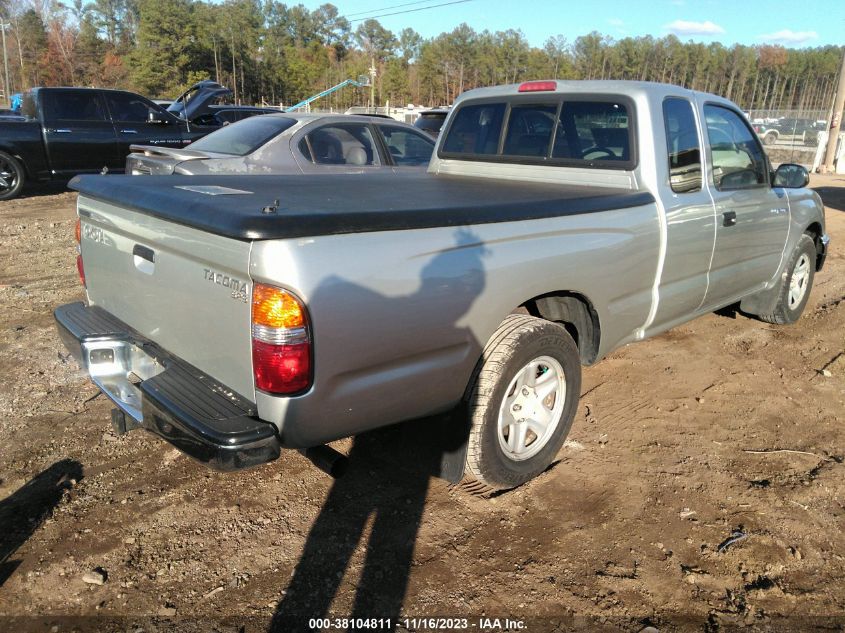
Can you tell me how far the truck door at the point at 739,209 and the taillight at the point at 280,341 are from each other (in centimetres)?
308

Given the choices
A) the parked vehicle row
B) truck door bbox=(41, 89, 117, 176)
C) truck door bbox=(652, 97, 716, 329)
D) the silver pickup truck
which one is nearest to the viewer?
the silver pickup truck

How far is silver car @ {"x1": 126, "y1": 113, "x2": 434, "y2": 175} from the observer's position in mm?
7102

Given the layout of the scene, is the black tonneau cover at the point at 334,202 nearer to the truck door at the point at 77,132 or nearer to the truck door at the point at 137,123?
the truck door at the point at 77,132

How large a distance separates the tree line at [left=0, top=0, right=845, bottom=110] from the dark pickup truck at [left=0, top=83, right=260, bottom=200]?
63.5m

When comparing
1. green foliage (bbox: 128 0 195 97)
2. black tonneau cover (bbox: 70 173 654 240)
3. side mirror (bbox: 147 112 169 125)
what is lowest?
black tonneau cover (bbox: 70 173 654 240)

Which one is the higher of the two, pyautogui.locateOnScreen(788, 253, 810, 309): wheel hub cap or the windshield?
the windshield

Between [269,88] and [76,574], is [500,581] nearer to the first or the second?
[76,574]

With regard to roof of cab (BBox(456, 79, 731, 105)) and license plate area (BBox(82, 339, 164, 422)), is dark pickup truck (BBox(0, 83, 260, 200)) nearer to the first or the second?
roof of cab (BBox(456, 79, 731, 105))

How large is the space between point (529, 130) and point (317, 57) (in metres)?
107

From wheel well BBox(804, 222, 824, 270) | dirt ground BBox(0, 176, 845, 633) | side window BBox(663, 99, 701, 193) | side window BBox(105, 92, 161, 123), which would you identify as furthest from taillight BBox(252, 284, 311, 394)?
side window BBox(105, 92, 161, 123)

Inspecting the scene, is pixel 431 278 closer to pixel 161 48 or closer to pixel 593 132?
pixel 593 132

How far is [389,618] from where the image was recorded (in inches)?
95.9

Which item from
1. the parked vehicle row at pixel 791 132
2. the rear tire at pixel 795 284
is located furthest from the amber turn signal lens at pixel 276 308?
the parked vehicle row at pixel 791 132

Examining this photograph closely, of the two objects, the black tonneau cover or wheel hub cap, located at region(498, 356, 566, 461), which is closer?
the black tonneau cover
